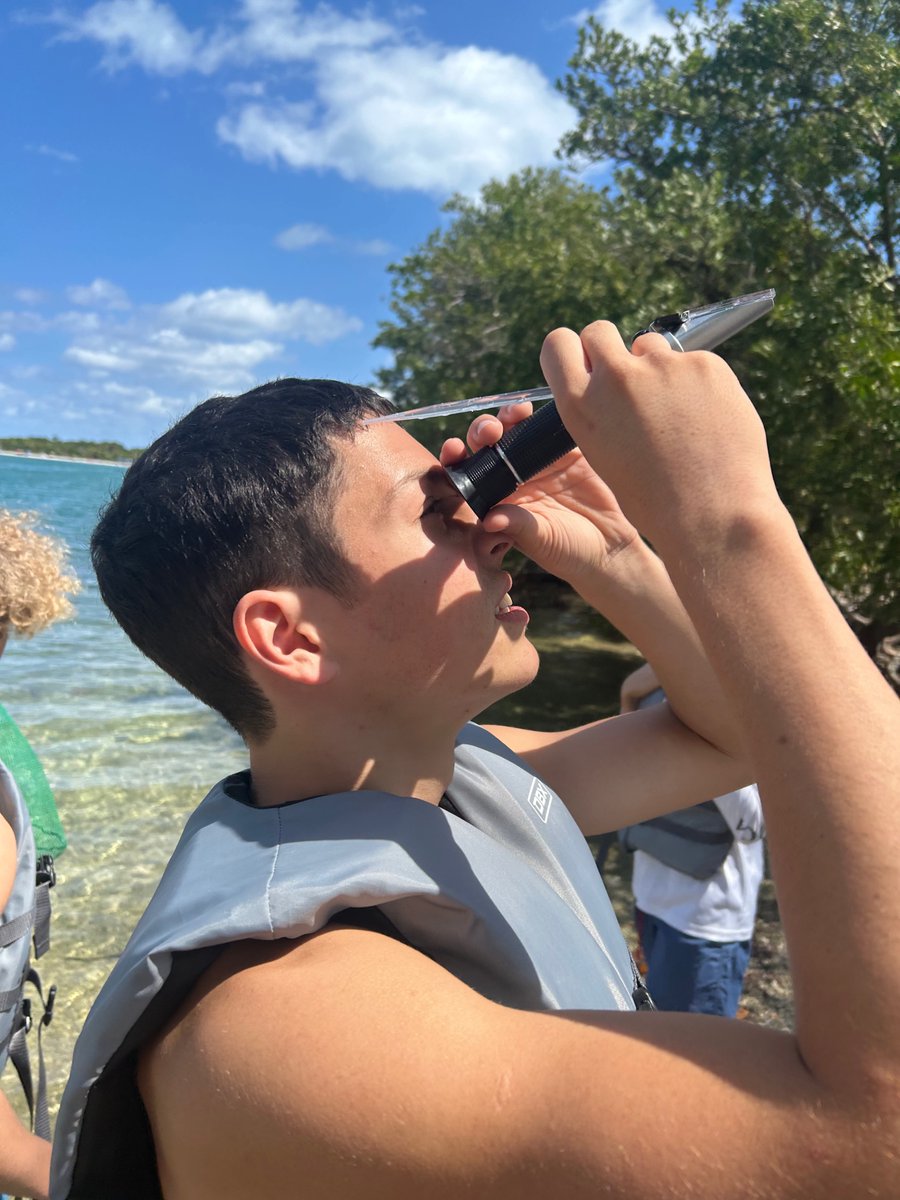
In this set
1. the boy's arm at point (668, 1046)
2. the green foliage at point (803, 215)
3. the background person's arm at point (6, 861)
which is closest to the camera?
the boy's arm at point (668, 1046)

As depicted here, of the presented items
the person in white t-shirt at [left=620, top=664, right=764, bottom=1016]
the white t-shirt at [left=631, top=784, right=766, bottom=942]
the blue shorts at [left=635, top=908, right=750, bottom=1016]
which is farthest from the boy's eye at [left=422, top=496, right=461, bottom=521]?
the blue shorts at [left=635, top=908, right=750, bottom=1016]

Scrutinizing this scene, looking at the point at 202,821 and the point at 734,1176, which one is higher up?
the point at 202,821

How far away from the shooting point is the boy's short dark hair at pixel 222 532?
1717 mm

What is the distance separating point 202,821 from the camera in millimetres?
1636

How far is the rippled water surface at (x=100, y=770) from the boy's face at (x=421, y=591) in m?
0.70

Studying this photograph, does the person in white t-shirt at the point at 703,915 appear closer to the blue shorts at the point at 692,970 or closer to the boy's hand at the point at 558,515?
the blue shorts at the point at 692,970

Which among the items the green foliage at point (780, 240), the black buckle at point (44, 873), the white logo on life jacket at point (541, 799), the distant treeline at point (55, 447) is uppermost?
the distant treeline at point (55, 447)

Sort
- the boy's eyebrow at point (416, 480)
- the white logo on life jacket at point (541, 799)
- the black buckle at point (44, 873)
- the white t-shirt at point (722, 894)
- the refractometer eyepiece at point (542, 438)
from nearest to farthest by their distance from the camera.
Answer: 1. the refractometer eyepiece at point (542, 438)
2. the boy's eyebrow at point (416, 480)
3. the white logo on life jacket at point (541, 799)
4. the black buckle at point (44, 873)
5. the white t-shirt at point (722, 894)

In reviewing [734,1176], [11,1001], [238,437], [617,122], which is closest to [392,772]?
[238,437]

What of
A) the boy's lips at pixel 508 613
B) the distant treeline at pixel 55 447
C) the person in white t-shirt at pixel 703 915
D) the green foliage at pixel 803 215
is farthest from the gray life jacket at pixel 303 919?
the distant treeline at pixel 55 447

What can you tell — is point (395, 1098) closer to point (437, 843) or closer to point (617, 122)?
point (437, 843)

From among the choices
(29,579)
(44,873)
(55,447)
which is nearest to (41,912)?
(44,873)

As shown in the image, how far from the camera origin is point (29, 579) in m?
3.51

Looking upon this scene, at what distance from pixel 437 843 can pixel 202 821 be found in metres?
0.44
